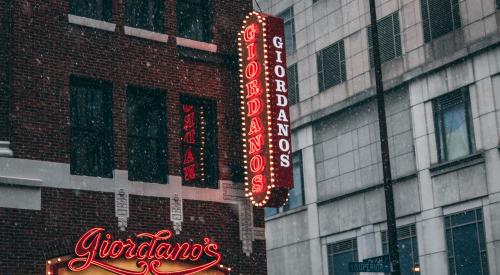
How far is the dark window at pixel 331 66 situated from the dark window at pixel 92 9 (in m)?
23.6

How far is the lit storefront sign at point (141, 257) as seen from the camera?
70.7ft

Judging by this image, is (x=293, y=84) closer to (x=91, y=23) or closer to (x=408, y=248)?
(x=408, y=248)

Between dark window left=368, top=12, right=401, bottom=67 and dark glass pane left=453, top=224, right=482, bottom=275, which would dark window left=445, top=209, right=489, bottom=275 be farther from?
dark window left=368, top=12, right=401, bottom=67

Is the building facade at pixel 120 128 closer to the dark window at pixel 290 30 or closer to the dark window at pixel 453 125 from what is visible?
the dark window at pixel 453 125

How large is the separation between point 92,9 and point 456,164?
66.5 feet

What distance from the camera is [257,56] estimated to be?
24766mm

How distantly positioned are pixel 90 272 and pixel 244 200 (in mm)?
5052

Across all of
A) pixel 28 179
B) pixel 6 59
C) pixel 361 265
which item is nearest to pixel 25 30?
pixel 6 59

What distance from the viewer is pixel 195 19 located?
26.0 metres

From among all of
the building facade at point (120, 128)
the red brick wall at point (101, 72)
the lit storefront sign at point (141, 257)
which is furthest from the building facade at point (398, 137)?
the lit storefront sign at point (141, 257)

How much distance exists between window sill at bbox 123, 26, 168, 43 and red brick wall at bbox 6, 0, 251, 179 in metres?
0.16

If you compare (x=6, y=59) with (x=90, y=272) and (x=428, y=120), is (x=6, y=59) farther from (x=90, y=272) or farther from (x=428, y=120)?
(x=428, y=120)

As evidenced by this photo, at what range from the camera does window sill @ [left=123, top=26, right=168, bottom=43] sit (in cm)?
2408

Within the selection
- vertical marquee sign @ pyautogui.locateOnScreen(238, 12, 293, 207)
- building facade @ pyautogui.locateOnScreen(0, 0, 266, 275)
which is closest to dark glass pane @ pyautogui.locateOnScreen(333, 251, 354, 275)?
building facade @ pyautogui.locateOnScreen(0, 0, 266, 275)
